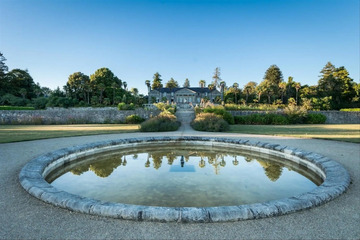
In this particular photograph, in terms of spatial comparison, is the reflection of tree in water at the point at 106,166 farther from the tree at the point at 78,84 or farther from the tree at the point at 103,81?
the tree at the point at 78,84

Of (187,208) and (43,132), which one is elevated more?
(43,132)

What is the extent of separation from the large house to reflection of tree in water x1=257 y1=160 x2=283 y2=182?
53196 mm

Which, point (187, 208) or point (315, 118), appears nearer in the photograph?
point (187, 208)

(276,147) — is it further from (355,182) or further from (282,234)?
(282,234)

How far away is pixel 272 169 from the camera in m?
5.89

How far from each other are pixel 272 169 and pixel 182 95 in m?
55.5

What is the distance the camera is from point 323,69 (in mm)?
49219

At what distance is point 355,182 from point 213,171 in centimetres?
298

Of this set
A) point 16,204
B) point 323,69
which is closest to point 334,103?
point 323,69

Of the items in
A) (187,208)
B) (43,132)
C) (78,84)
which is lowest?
(187,208)

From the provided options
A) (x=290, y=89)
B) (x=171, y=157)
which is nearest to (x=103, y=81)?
(x=290, y=89)

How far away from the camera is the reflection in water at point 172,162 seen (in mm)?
5633

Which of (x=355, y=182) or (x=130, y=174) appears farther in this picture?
(x=130, y=174)

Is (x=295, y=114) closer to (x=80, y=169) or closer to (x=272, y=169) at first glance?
(x=272, y=169)
